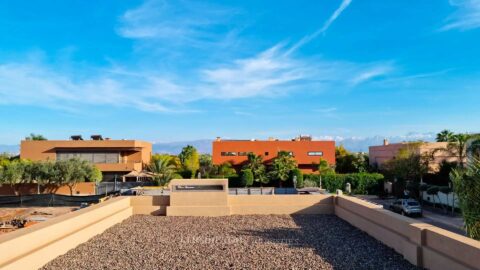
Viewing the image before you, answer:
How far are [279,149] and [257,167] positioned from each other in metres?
4.42

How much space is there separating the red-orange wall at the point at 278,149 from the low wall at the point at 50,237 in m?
34.9

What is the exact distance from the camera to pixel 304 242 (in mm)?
10227

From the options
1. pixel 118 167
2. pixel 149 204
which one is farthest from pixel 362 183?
pixel 149 204

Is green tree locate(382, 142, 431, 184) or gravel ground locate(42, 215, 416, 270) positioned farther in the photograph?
green tree locate(382, 142, 431, 184)

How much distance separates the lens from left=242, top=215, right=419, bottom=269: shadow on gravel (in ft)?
26.9

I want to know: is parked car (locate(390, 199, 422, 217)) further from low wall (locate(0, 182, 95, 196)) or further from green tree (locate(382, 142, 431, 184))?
low wall (locate(0, 182, 95, 196))

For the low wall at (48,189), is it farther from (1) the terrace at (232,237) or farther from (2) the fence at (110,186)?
(1) the terrace at (232,237)

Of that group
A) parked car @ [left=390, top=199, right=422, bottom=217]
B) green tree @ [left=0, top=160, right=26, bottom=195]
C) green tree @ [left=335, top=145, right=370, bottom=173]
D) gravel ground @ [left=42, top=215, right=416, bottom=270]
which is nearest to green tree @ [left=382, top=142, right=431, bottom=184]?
green tree @ [left=335, top=145, right=370, bottom=173]

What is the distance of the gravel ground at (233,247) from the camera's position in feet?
26.7

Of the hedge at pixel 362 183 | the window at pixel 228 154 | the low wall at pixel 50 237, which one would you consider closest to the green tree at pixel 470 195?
the low wall at pixel 50 237

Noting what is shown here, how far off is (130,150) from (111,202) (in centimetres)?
3474

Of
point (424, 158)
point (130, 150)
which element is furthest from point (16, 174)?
point (424, 158)

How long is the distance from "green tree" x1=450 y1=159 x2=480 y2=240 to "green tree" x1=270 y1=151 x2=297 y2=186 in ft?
116

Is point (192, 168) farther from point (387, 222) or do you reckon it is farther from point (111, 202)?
point (387, 222)
